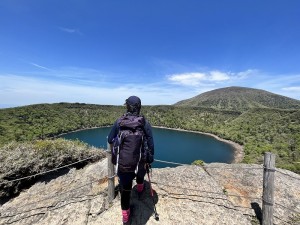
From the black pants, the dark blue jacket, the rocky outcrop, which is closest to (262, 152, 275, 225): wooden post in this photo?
the rocky outcrop

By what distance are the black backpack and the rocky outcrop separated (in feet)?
5.36

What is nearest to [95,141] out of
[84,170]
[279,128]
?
[279,128]

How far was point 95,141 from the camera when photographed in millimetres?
103938

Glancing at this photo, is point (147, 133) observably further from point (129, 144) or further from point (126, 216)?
point (126, 216)

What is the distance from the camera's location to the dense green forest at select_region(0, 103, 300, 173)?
7706 cm

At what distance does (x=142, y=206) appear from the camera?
5504mm

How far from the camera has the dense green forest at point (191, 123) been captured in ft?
253

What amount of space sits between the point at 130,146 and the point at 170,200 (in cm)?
256

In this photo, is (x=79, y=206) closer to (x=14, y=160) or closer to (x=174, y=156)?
(x=14, y=160)

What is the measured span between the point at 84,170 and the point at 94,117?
150123mm

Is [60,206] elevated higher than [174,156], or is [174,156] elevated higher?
[60,206]

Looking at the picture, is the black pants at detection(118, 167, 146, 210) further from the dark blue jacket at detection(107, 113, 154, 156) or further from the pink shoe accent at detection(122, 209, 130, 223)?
the dark blue jacket at detection(107, 113, 154, 156)

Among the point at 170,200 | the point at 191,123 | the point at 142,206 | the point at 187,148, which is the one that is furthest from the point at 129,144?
the point at 191,123

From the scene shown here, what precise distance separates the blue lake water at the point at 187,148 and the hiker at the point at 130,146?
2375 inches
